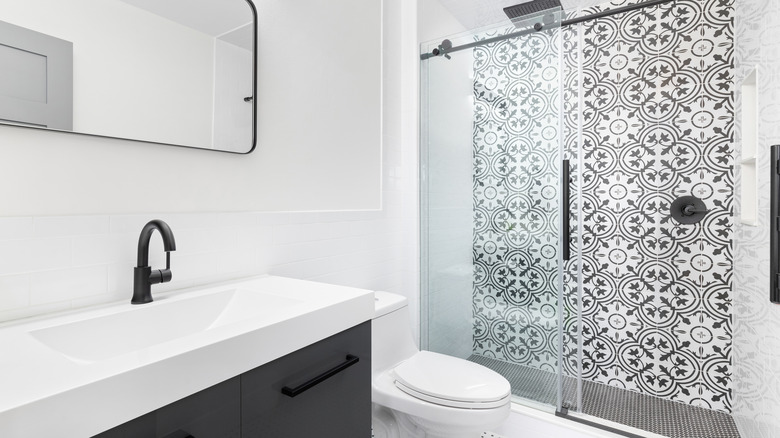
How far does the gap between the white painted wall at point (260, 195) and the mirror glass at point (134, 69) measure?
53mm

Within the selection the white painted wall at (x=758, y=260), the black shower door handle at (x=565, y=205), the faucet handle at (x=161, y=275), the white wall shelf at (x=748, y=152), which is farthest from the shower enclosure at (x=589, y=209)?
the faucet handle at (x=161, y=275)

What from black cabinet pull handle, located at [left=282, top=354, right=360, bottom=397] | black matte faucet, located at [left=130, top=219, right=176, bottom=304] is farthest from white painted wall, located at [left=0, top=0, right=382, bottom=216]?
black cabinet pull handle, located at [left=282, top=354, right=360, bottom=397]

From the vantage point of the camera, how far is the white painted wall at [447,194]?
2.12 metres

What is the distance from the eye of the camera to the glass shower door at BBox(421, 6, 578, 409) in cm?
186

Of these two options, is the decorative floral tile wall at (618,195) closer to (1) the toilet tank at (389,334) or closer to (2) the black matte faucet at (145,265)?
(1) the toilet tank at (389,334)

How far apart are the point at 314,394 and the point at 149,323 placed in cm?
45

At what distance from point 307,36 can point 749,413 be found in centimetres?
242

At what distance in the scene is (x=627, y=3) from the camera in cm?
228

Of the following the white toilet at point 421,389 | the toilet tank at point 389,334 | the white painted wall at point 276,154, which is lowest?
the white toilet at point 421,389

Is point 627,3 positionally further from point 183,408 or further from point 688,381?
point 183,408

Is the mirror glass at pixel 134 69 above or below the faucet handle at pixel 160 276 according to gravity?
above

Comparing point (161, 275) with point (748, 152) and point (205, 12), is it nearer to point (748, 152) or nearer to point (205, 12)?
point (205, 12)

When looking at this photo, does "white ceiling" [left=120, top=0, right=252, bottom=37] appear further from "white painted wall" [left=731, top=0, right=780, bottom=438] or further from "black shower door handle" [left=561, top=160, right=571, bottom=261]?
"white painted wall" [left=731, top=0, right=780, bottom=438]

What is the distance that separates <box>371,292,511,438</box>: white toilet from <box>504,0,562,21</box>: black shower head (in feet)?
4.91
